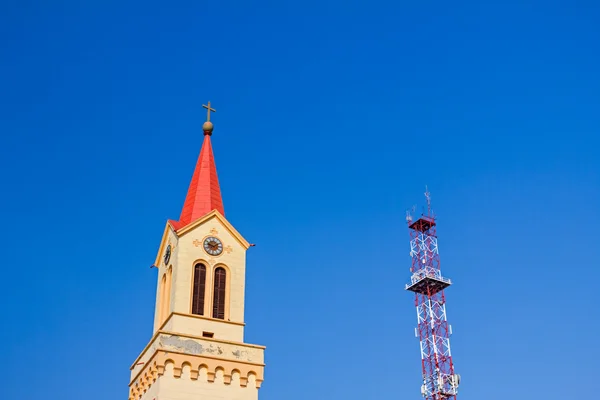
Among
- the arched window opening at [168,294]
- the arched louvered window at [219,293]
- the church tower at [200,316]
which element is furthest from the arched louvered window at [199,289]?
the arched window opening at [168,294]

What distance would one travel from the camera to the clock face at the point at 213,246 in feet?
176

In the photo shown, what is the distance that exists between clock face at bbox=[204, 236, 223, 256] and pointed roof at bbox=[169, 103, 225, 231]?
1.70m

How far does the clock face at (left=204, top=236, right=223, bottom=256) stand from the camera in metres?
53.7

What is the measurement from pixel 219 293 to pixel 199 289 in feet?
4.31

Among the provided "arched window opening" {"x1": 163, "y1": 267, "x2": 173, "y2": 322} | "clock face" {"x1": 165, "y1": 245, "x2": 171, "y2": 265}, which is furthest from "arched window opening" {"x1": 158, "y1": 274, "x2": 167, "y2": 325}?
"clock face" {"x1": 165, "y1": 245, "x2": 171, "y2": 265}

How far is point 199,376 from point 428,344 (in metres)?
30.8

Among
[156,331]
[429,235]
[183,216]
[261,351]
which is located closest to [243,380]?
[261,351]

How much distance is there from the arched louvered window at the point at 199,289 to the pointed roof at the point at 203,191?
3156 millimetres

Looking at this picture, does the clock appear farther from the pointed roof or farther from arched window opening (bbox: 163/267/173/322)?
the pointed roof

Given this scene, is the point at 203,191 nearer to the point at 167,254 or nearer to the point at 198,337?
the point at 167,254

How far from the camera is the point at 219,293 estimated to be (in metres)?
52.7

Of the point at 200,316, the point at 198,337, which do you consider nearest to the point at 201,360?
the point at 198,337

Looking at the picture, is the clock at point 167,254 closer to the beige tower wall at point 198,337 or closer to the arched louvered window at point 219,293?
the beige tower wall at point 198,337

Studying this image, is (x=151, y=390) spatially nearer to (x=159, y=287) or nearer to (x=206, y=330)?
(x=206, y=330)
